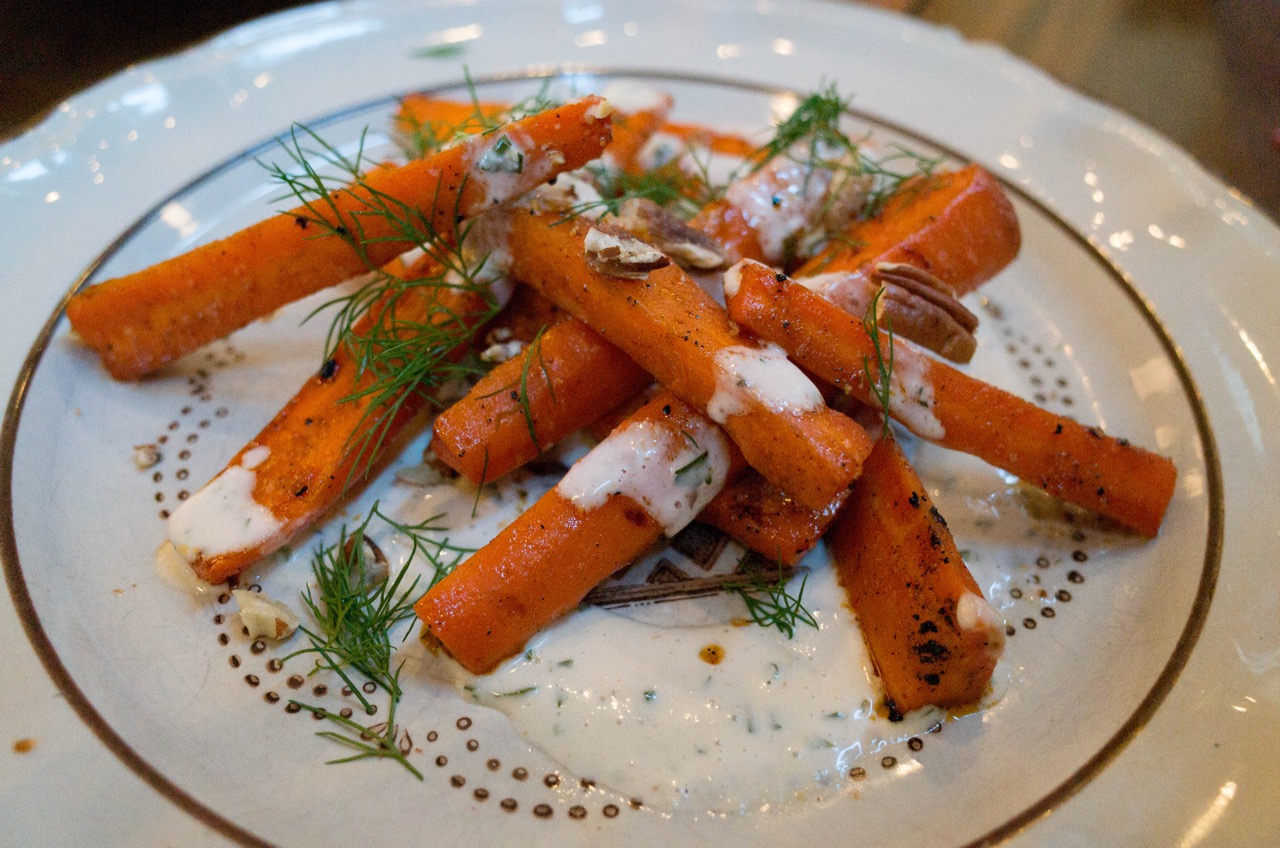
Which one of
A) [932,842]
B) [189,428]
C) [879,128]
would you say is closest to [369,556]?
[189,428]

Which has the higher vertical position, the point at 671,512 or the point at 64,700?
the point at 671,512

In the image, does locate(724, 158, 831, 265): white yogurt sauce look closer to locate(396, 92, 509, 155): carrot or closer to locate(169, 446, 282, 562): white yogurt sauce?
locate(396, 92, 509, 155): carrot

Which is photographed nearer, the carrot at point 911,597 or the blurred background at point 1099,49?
the carrot at point 911,597

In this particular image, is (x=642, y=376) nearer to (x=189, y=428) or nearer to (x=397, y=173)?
(x=397, y=173)

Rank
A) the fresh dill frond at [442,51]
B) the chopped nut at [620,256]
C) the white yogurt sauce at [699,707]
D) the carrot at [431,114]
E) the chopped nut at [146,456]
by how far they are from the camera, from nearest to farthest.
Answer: the white yogurt sauce at [699,707] < the chopped nut at [620,256] < the chopped nut at [146,456] < the carrot at [431,114] < the fresh dill frond at [442,51]

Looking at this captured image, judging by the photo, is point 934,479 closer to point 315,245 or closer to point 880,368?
point 880,368

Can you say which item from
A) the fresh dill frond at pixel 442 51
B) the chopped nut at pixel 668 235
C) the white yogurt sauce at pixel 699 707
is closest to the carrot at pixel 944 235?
the chopped nut at pixel 668 235

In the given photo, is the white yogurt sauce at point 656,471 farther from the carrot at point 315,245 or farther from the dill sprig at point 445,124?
the dill sprig at point 445,124
